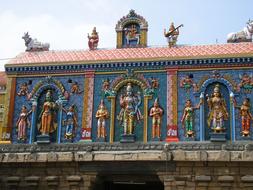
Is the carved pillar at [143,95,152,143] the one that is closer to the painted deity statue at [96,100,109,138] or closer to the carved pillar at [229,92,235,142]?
the painted deity statue at [96,100,109,138]

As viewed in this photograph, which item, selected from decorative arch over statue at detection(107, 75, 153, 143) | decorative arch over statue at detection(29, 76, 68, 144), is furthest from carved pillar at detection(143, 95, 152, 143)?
decorative arch over statue at detection(29, 76, 68, 144)

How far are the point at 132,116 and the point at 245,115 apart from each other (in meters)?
4.61

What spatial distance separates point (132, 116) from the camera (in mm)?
20125

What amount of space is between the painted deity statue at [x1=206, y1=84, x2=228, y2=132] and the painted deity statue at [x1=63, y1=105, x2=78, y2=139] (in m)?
5.71

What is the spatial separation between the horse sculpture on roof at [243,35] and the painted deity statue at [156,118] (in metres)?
4.72

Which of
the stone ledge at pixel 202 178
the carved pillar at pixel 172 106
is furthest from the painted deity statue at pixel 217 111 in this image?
the stone ledge at pixel 202 178

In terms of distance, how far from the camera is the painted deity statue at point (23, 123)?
20880 mm

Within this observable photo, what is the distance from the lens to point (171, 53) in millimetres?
20875

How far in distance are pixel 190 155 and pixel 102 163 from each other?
3436mm

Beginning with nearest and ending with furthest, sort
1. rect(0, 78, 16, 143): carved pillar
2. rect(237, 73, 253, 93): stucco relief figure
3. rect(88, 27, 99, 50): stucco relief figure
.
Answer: rect(237, 73, 253, 93): stucco relief figure, rect(0, 78, 16, 143): carved pillar, rect(88, 27, 99, 50): stucco relief figure

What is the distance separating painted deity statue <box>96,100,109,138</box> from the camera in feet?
66.3

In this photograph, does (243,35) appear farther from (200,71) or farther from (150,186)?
(150,186)

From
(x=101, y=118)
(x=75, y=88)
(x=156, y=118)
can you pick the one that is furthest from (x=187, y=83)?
(x=75, y=88)

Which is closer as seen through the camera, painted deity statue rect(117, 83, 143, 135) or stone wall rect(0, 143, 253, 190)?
stone wall rect(0, 143, 253, 190)
